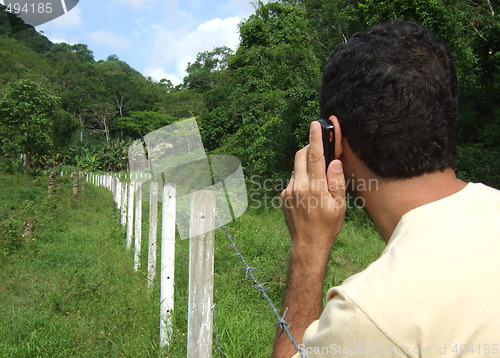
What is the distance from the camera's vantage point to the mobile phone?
937 mm

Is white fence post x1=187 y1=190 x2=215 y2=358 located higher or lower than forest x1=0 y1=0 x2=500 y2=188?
lower

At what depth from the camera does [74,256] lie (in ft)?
21.8

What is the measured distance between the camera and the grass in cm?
274

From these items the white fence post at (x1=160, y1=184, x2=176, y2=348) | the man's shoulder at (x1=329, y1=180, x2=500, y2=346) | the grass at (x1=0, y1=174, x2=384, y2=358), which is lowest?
the grass at (x1=0, y1=174, x2=384, y2=358)

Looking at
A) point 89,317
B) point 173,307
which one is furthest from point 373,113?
point 89,317

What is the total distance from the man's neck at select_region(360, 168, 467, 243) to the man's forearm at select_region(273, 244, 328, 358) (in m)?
0.17

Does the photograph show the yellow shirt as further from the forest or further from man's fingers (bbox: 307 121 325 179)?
the forest

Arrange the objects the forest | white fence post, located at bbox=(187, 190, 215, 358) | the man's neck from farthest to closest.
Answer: the forest, white fence post, located at bbox=(187, 190, 215, 358), the man's neck

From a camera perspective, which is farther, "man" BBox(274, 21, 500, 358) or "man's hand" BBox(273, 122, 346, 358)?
"man's hand" BBox(273, 122, 346, 358)

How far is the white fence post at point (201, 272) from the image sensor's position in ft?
5.83

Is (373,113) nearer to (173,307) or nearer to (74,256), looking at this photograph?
(173,307)

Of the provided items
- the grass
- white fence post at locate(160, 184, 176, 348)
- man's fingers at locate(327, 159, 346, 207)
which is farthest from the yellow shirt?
white fence post at locate(160, 184, 176, 348)

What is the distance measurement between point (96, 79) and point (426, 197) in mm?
70229

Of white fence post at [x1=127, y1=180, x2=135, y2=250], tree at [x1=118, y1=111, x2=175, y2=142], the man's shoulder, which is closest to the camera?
the man's shoulder
